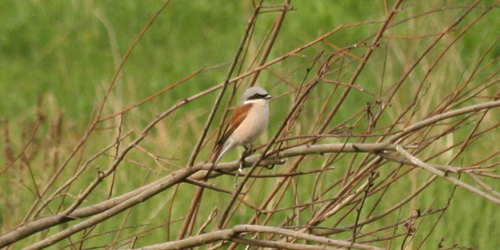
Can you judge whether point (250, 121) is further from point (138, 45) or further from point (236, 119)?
point (138, 45)

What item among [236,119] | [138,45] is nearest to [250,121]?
[236,119]

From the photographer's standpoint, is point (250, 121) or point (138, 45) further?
point (138, 45)

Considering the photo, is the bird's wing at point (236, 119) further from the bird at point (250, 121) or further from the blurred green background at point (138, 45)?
the blurred green background at point (138, 45)

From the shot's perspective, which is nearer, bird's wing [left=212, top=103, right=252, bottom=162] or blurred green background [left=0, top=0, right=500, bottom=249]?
bird's wing [left=212, top=103, right=252, bottom=162]

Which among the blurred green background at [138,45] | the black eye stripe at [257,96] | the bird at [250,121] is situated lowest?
the bird at [250,121]

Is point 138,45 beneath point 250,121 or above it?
above

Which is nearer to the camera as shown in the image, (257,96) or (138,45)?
(257,96)

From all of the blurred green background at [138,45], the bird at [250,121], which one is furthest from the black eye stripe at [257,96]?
the blurred green background at [138,45]

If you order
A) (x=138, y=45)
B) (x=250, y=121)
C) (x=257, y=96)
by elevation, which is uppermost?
(x=138, y=45)

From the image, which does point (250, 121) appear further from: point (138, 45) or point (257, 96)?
point (138, 45)

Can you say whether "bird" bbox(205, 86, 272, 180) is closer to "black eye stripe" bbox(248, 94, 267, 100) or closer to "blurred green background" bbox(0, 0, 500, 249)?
"black eye stripe" bbox(248, 94, 267, 100)

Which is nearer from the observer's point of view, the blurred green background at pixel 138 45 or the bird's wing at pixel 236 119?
the bird's wing at pixel 236 119

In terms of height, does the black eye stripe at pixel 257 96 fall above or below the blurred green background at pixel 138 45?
below

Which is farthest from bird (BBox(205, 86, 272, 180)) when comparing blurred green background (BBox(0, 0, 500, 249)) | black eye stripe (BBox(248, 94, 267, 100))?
blurred green background (BBox(0, 0, 500, 249))
